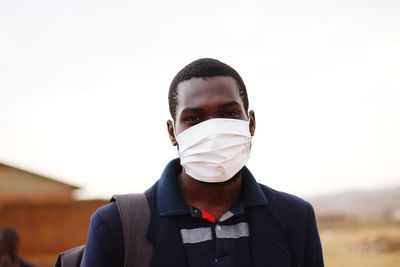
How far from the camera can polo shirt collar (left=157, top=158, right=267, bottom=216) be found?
2.30m

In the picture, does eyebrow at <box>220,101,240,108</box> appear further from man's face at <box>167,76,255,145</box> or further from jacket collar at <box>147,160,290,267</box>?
jacket collar at <box>147,160,290,267</box>

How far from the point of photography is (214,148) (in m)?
2.46

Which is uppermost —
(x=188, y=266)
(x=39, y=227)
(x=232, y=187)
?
(x=232, y=187)

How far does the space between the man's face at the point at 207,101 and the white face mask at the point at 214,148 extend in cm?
3

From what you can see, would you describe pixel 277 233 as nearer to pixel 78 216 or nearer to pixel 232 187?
pixel 232 187

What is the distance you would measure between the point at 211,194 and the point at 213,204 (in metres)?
0.05

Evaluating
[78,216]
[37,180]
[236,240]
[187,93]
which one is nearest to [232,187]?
[236,240]

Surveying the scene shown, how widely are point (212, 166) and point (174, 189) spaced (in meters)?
0.19

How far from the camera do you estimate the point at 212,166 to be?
243cm

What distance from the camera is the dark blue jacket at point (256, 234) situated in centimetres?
218

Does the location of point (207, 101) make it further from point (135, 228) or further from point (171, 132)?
point (135, 228)

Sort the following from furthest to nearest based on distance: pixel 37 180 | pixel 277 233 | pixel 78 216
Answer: pixel 37 180, pixel 78 216, pixel 277 233

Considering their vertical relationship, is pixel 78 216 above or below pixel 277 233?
below

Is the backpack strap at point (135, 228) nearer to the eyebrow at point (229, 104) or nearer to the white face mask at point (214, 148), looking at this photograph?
the white face mask at point (214, 148)
